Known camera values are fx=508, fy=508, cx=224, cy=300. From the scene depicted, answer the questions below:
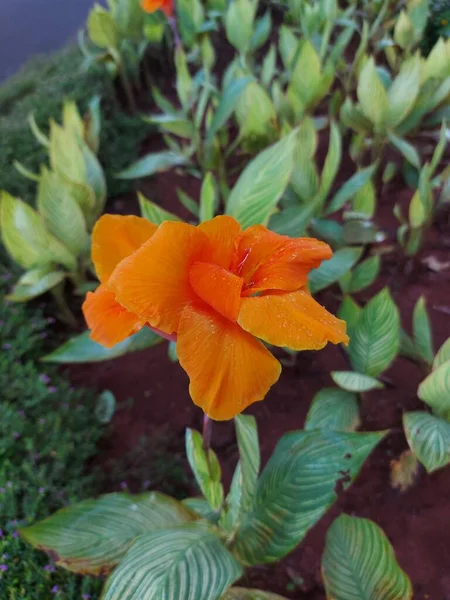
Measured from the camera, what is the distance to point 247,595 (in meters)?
0.74

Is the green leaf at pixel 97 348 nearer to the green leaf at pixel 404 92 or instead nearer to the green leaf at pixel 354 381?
the green leaf at pixel 354 381

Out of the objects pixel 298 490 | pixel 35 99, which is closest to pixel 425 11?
pixel 35 99

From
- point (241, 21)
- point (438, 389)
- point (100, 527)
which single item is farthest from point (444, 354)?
point (241, 21)

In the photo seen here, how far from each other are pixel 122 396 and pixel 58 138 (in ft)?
2.22

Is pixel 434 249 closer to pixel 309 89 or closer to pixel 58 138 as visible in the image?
pixel 309 89

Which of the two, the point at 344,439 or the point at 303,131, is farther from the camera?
the point at 303,131

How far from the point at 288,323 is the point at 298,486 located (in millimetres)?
289

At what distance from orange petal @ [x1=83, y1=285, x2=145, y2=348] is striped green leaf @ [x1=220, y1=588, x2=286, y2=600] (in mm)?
438

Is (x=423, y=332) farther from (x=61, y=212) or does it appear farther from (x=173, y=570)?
(x=61, y=212)

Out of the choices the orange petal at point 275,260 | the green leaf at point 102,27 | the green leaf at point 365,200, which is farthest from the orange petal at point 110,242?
the green leaf at point 102,27

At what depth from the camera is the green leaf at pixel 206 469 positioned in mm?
690

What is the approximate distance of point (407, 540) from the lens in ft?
2.94

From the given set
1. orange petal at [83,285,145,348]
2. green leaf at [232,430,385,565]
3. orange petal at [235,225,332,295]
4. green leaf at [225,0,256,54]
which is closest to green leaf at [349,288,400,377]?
green leaf at [232,430,385,565]

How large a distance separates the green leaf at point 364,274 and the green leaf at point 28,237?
66cm
